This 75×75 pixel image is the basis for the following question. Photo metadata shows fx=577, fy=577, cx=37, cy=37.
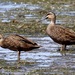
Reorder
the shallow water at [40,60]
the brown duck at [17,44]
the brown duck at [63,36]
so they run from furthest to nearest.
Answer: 1. the brown duck at [63,36]
2. the brown duck at [17,44]
3. the shallow water at [40,60]

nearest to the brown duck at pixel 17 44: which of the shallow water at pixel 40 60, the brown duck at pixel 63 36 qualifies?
the shallow water at pixel 40 60

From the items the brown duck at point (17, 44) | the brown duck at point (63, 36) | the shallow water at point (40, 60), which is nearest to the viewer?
the shallow water at point (40, 60)

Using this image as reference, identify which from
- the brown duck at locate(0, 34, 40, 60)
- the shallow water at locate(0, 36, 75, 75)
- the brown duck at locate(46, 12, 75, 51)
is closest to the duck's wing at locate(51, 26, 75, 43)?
the brown duck at locate(46, 12, 75, 51)

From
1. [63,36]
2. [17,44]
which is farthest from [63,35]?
[17,44]

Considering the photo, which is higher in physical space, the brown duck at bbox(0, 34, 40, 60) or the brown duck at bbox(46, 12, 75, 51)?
the brown duck at bbox(0, 34, 40, 60)

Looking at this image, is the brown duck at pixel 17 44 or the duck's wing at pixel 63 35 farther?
the duck's wing at pixel 63 35

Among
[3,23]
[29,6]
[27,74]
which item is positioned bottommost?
[29,6]

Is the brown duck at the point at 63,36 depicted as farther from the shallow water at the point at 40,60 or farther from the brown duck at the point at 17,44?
the brown duck at the point at 17,44

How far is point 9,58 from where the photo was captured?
49.7 feet

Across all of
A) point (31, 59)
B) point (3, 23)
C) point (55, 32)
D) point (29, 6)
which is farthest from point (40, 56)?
point (29, 6)

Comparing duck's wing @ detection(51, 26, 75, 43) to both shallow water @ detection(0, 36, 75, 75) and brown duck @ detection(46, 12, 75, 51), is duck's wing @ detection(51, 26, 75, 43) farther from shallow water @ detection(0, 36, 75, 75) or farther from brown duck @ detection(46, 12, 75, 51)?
shallow water @ detection(0, 36, 75, 75)

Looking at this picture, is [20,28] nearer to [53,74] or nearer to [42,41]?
[42,41]

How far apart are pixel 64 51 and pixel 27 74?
3.95 meters

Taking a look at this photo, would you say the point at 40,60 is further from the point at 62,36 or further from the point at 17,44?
the point at 62,36
